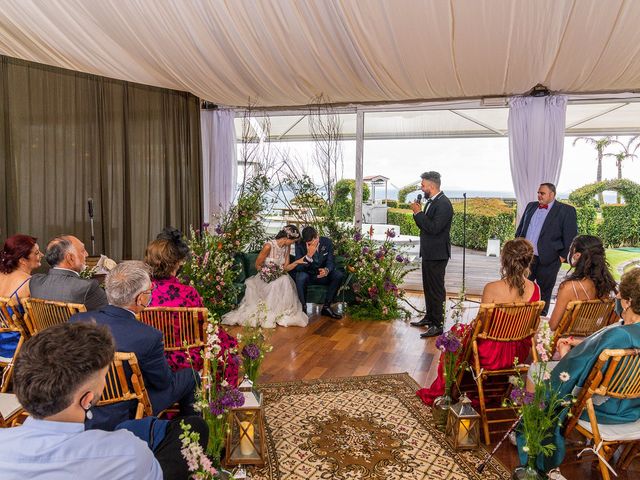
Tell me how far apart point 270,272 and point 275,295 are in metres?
0.26

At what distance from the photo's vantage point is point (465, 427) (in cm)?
287

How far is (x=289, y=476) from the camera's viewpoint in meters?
2.64

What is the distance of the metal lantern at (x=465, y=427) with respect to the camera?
2855 mm

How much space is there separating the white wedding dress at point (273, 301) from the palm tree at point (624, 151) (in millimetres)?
4599

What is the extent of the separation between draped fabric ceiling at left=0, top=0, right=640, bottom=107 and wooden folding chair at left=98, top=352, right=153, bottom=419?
11.0ft

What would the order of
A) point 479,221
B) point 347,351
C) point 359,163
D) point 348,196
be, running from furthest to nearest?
point 479,221 → point 348,196 → point 359,163 → point 347,351

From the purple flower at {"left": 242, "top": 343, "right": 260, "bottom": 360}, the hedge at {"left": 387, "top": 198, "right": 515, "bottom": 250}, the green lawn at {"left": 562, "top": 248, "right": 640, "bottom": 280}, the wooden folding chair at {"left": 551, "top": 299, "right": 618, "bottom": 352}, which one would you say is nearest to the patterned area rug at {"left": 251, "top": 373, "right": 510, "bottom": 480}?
the purple flower at {"left": 242, "top": 343, "right": 260, "bottom": 360}

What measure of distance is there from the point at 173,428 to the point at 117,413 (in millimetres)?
551

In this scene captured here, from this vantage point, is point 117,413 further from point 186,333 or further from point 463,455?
point 463,455

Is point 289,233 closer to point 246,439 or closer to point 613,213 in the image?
point 246,439

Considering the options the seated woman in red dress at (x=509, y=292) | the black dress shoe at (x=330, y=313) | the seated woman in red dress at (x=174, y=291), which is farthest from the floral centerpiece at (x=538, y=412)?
the black dress shoe at (x=330, y=313)

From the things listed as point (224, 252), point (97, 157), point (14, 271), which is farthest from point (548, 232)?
point (97, 157)

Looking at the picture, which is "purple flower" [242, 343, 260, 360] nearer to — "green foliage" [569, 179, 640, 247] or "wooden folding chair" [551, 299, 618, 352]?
"wooden folding chair" [551, 299, 618, 352]

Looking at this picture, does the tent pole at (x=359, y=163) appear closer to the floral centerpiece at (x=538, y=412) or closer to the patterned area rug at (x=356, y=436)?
the patterned area rug at (x=356, y=436)
